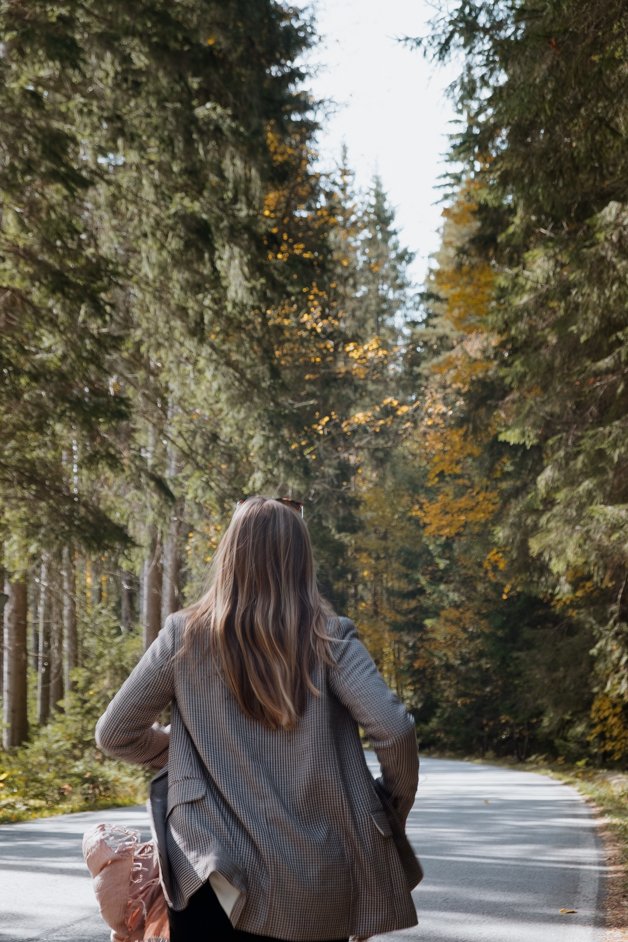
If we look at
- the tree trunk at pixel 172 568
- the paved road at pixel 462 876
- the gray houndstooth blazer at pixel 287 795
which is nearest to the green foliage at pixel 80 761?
the tree trunk at pixel 172 568

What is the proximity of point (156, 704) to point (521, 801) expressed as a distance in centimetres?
1283

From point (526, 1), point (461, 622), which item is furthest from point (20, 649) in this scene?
point (461, 622)

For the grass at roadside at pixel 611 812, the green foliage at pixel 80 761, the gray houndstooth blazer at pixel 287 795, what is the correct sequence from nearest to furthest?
the gray houndstooth blazer at pixel 287 795 → the grass at roadside at pixel 611 812 → the green foliage at pixel 80 761

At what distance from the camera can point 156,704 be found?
2.95 meters

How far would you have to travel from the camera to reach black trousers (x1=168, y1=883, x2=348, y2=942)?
269 cm

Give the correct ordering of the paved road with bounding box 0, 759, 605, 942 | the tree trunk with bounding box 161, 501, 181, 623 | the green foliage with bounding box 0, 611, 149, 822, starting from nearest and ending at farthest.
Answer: the paved road with bounding box 0, 759, 605, 942 < the green foliage with bounding box 0, 611, 149, 822 < the tree trunk with bounding box 161, 501, 181, 623

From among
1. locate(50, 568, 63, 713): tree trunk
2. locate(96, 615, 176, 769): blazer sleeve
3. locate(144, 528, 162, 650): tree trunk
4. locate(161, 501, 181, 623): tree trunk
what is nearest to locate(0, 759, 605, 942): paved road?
locate(96, 615, 176, 769): blazer sleeve

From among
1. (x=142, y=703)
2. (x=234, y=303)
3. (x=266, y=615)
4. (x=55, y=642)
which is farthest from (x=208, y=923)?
(x=55, y=642)

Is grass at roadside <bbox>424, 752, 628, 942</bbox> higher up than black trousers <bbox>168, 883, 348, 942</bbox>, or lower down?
lower down

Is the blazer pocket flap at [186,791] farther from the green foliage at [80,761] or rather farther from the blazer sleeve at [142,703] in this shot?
the green foliage at [80,761]

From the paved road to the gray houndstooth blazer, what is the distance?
11.0 ft

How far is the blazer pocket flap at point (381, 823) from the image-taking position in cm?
280

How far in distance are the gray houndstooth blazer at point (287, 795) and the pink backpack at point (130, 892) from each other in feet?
1.05

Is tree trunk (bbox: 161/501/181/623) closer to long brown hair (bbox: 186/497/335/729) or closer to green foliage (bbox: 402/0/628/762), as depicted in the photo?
green foliage (bbox: 402/0/628/762)
